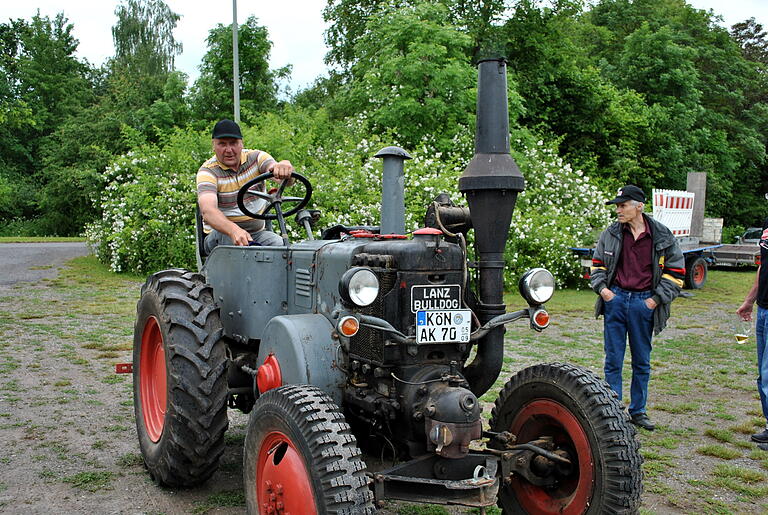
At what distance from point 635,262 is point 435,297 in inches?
115

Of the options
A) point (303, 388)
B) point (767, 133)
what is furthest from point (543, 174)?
point (767, 133)

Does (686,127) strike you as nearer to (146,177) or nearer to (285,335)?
(146,177)

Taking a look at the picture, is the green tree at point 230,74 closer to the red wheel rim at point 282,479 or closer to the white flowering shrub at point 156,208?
the white flowering shrub at point 156,208

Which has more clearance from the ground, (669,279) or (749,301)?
(669,279)

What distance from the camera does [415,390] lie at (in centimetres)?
328

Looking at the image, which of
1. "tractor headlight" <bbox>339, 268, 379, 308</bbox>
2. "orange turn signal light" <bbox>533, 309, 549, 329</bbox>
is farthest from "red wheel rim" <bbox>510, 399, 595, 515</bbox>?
"tractor headlight" <bbox>339, 268, 379, 308</bbox>

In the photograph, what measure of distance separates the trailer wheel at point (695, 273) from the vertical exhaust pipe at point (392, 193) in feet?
45.6

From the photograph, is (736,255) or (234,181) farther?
(736,255)

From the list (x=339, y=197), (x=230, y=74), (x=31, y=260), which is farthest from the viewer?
(x=230, y=74)

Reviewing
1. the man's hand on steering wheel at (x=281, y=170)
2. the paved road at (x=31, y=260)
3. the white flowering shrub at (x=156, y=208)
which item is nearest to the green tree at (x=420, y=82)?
the white flowering shrub at (x=156, y=208)

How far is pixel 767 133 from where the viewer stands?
31.2 m

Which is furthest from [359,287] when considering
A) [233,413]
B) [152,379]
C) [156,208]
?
[156,208]

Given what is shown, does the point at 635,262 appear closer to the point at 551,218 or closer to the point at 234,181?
the point at 234,181

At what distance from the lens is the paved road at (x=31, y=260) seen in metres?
15.3
